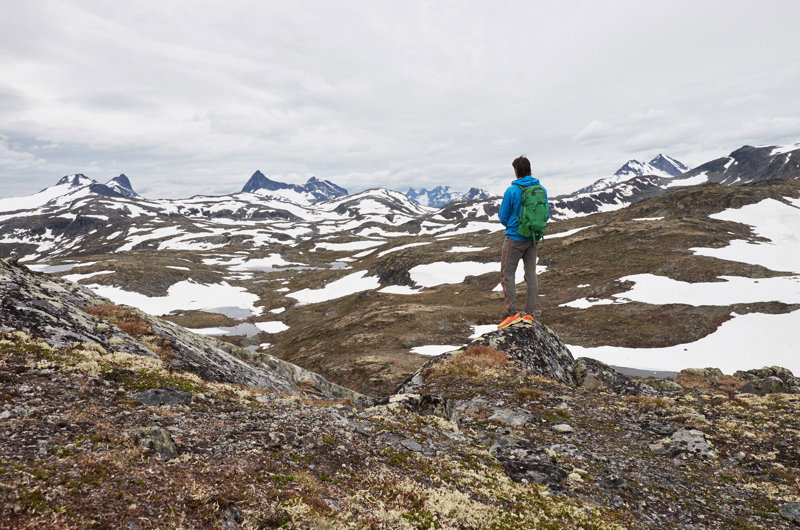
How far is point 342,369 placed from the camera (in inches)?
1724

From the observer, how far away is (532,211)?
13.3m

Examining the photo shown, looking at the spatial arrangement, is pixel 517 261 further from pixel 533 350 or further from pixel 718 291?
pixel 718 291

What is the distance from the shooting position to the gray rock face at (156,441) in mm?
7016

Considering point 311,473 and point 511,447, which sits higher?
point 311,473

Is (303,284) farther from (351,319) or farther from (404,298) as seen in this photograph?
(351,319)

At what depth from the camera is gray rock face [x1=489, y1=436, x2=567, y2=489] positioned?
9068mm

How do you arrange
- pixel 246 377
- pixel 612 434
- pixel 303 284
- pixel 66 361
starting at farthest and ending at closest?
1. pixel 303 284
2. pixel 246 377
3. pixel 612 434
4. pixel 66 361

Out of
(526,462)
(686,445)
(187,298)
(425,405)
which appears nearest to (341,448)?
(425,405)

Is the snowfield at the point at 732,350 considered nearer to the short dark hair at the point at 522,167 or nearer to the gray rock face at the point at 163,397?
the short dark hair at the point at 522,167

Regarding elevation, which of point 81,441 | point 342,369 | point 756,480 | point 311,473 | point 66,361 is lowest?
point 342,369

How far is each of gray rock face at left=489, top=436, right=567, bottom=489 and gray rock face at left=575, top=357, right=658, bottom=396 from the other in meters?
7.87

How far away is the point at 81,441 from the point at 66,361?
4312mm

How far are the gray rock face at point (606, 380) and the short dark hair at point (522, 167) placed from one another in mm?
9754

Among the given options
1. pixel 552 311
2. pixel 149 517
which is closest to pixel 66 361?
pixel 149 517
